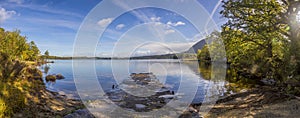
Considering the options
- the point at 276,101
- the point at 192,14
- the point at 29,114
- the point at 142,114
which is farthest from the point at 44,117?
the point at 276,101

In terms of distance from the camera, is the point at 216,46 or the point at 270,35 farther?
the point at 216,46

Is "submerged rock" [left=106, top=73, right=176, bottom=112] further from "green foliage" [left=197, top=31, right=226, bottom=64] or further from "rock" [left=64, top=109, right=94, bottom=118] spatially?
"green foliage" [left=197, top=31, right=226, bottom=64]

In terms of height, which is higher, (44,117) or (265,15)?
(265,15)


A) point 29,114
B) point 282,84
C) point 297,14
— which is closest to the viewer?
point 29,114

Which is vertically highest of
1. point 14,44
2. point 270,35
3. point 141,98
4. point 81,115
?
point 14,44

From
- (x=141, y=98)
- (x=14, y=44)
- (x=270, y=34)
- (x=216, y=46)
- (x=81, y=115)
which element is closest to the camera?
(x=81, y=115)

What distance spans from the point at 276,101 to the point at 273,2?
8.31 m

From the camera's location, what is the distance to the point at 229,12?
16.3 metres

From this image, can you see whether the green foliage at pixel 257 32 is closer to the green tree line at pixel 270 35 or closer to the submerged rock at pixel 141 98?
the green tree line at pixel 270 35

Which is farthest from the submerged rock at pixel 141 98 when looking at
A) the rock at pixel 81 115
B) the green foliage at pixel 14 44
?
the green foliage at pixel 14 44

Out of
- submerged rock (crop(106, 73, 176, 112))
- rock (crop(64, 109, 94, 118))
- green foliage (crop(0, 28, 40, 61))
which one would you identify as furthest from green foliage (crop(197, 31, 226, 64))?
green foliage (crop(0, 28, 40, 61))

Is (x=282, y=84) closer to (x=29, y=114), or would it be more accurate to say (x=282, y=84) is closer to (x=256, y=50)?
(x=256, y=50)

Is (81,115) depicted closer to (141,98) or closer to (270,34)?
(141,98)

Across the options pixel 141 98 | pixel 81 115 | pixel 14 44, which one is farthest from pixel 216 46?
pixel 14 44
